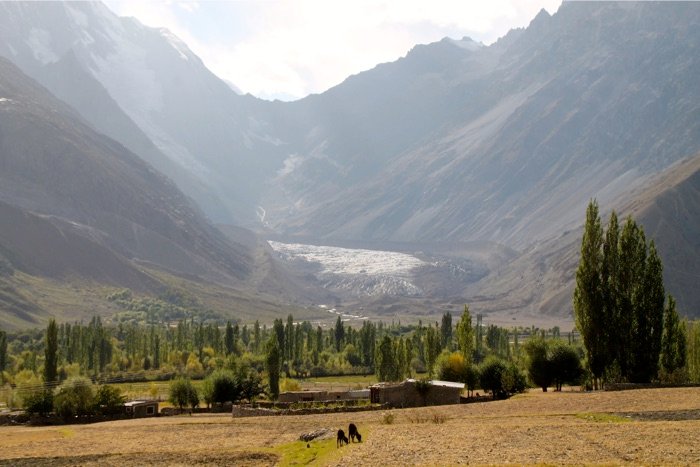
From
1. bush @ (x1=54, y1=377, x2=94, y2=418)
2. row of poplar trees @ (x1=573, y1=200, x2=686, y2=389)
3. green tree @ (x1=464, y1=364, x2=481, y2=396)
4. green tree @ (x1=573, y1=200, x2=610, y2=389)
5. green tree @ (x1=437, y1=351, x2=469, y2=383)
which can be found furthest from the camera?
green tree @ (x1=437, y1=351, x2=469, y2=383)

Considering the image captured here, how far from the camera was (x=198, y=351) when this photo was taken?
177125 mm

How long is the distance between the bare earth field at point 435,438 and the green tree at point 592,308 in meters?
11.0

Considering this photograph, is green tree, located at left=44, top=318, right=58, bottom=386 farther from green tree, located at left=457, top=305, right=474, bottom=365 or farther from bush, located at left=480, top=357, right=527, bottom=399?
bush, located at left=480, top=357, right=527, bottom=399

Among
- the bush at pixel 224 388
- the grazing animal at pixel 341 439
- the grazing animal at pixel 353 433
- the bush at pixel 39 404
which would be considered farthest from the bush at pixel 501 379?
the bush at pixel 39 404

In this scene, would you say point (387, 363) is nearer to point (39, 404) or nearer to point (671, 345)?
point (671, 345)

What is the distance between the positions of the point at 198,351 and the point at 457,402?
111661mm

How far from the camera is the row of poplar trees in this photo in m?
72.4

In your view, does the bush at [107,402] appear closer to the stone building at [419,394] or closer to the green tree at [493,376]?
the stone building at [419,394]

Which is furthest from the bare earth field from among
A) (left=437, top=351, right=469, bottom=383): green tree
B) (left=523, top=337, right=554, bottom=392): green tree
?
(left=437, top=351, right=469, bottom=383): green tree

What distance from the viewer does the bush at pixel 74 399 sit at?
269 ft

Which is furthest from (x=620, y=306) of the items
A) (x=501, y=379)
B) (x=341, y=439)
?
(x=341, y=439)

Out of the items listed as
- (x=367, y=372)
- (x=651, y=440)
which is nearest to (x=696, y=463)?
(x=651, y=440)

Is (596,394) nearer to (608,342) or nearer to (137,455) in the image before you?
(608,342)

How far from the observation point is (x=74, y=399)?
82.1m
